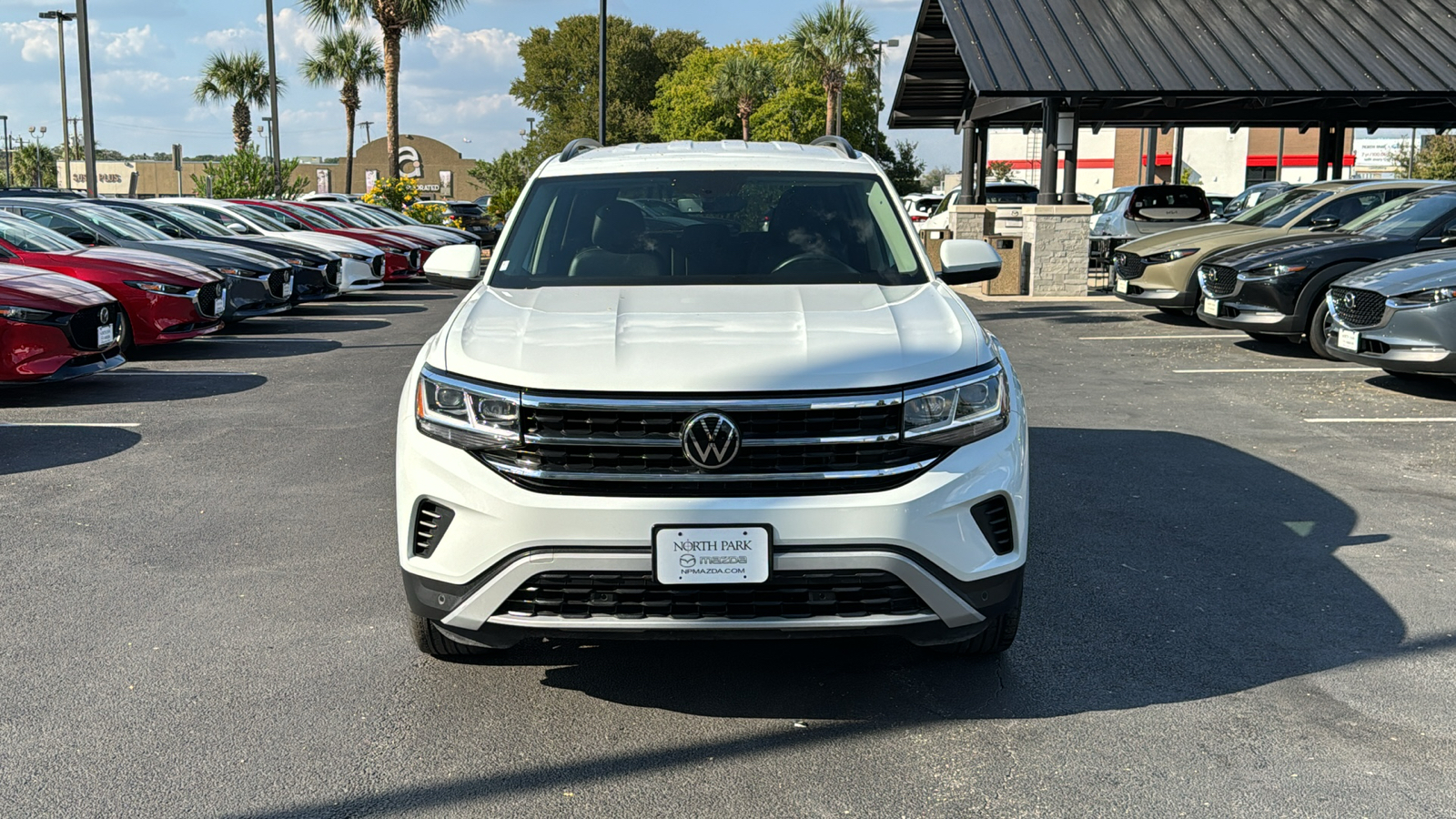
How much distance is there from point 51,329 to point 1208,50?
17.1 m

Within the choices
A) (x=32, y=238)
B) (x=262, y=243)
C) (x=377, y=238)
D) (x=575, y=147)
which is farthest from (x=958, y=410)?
(x=377, y=238)

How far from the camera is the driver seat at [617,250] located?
4.98 meters

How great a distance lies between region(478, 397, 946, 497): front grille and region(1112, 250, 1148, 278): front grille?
12657 millimetres

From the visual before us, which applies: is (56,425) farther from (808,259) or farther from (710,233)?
(808,259)

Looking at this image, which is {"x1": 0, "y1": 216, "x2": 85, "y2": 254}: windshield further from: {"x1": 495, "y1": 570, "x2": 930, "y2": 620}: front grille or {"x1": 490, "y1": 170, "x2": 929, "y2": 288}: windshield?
{"x1": 495, "y1": 570, "x2": 930, "y2": 620}: front grille

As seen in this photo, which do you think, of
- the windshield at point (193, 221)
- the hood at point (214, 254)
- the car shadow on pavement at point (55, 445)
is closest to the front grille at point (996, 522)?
the car shadow on pavement at point (55, 445)

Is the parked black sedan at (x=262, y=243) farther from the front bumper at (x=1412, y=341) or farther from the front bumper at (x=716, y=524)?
the front bumper at (x=716, y=524)

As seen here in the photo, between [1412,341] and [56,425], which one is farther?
[1412,341]

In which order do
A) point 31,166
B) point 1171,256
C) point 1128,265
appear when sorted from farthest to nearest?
point 31,166 < point 1128,265 < point 1171,256

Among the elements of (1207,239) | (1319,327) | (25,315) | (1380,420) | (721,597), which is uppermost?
(1207,239)

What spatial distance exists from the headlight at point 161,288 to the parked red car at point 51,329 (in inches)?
69.3

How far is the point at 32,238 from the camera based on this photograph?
41.2ft

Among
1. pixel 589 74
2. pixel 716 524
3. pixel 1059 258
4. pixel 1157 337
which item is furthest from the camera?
pixel 589 74

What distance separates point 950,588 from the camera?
11.9 ft
